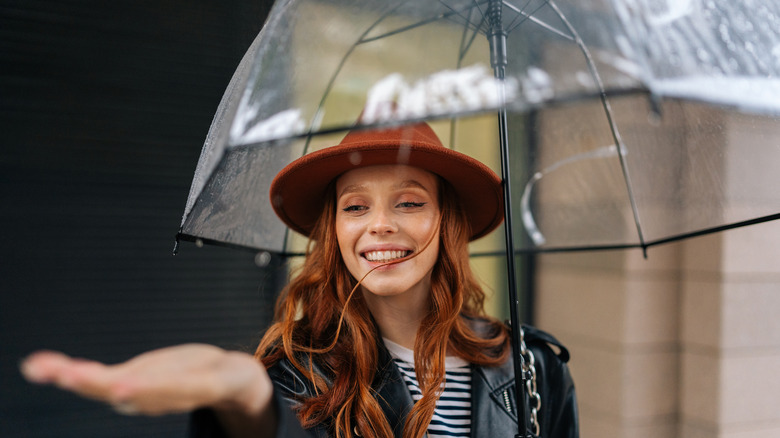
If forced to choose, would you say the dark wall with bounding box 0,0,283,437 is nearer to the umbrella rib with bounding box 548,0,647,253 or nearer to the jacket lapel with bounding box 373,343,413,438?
the jacket lapel with bounding box 373,343,413,438

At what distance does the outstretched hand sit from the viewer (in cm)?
76

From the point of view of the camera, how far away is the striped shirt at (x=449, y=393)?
6.11 ft

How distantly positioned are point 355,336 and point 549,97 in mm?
1005

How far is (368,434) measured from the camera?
172 cm

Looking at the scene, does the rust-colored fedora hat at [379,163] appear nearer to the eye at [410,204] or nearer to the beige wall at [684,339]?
the eye at [410,204]

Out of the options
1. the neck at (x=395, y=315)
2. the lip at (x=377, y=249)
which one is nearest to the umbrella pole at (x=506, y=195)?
the lip at (x=377, y=249)

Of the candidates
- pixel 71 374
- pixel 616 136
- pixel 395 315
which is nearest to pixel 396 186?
pixel 395 315

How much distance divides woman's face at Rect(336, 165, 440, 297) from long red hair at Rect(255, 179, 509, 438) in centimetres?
12

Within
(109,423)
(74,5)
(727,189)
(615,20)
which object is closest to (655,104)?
(615,20)

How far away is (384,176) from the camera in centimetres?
185

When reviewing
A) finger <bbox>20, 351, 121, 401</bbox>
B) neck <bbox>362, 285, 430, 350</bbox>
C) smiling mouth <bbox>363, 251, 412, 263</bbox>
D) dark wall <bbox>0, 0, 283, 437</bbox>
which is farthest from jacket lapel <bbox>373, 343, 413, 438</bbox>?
dark wall <bbox>0, 0, 283, 437</bbox>

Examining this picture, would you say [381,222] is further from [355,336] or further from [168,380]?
[168,380]

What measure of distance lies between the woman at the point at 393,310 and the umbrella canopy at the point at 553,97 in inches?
8.4

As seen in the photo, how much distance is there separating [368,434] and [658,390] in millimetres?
2538
